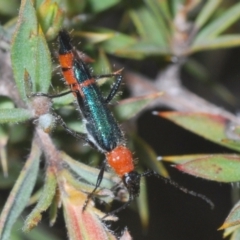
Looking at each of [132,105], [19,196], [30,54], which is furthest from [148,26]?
[19,196]

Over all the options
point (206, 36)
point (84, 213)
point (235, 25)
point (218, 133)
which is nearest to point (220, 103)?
point (235, 25)

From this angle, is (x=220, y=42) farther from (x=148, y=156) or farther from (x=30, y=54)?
(x=30, y=54)

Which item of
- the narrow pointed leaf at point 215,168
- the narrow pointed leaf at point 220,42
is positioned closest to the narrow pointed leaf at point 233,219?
the narrow pointed leaf at point 215,168

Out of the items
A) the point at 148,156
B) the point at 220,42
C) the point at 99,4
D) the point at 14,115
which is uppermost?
the point at 99,4

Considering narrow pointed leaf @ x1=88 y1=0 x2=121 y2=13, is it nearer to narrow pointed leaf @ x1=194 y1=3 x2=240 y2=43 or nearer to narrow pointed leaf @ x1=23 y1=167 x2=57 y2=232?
narrow pointed leaf @ x1=194 y1=3 x2=240 y2=43

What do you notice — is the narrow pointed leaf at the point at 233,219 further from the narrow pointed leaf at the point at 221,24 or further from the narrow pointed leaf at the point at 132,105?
the narrow pointed leaf at the point at 221,24

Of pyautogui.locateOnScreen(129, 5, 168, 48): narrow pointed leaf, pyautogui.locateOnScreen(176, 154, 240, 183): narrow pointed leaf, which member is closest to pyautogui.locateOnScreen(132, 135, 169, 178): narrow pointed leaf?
pyautogui.locateOnScreen(129, 5, 168, 48): narrow pointed leaf
